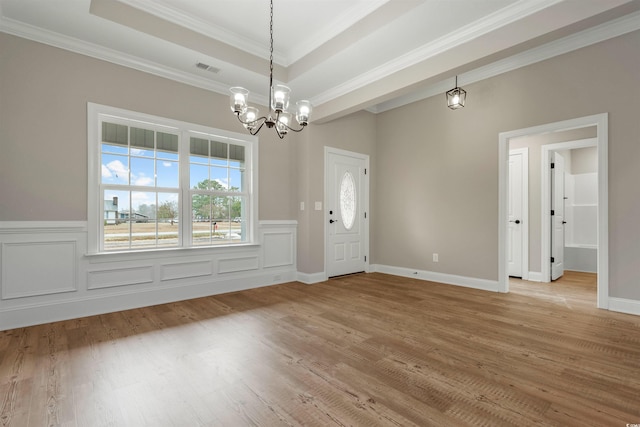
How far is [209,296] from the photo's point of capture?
4.25 meters

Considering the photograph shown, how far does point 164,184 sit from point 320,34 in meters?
2.76

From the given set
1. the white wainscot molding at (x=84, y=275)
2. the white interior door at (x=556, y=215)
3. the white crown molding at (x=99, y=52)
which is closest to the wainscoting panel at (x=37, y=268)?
the white wainscot molding at (x=84, y=275)

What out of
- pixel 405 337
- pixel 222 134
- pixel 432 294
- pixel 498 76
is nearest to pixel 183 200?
pixel 222 134

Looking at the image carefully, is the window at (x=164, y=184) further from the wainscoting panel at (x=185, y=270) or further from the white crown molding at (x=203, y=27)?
the white crown molding at (x=203, y=27)

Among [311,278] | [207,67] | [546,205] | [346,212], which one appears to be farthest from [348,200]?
[546,205]

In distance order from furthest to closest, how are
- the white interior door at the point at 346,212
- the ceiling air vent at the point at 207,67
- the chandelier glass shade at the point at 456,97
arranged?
the white interior door at the point at 346,212
the chandelier glass shade at the point at 456,97
the ceiling air vent at the point at 207,67

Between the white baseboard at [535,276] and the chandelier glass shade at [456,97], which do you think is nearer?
the chandelier glass shade at [456,97]

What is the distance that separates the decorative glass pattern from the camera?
5.73m

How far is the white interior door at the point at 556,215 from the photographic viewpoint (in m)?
5.11

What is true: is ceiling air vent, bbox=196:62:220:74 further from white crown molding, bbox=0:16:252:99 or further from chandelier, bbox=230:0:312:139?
chandelier, bbox=230:0:312:139

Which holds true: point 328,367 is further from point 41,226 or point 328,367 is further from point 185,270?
point 41,226

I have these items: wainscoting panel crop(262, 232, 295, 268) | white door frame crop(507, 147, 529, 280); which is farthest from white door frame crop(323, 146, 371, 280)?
white door frame crop(507, 147, 529, 280)

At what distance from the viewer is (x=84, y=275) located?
3.39m

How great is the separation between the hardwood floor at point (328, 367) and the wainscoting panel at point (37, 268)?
0.39 meters
